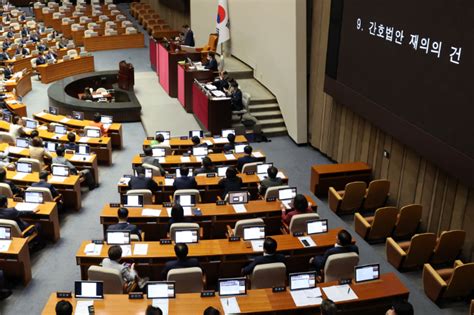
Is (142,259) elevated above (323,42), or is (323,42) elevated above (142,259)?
(323,42)

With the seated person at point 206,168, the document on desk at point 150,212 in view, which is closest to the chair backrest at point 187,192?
the document on desk at point 150,212

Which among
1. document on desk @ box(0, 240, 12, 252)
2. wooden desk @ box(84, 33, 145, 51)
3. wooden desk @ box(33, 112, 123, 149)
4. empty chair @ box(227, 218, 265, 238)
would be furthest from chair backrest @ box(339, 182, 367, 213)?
wooden desk @ box(84, 33, 145, 51)

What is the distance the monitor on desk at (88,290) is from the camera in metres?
6.22

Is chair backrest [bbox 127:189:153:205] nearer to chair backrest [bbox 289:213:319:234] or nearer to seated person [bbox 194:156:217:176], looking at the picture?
seated person [bbox 194:156:217:176]

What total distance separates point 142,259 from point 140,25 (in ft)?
79.6

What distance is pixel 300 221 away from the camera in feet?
26.9

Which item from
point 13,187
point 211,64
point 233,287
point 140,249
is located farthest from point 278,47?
point 233,287

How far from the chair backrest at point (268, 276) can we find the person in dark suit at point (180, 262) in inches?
30.9

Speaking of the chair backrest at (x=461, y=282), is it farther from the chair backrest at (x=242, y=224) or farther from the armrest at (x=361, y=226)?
the chair backrest at (x=242, y=224)

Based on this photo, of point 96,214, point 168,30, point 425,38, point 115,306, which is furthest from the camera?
point 168,30

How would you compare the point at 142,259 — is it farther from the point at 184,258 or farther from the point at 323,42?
the point at 323,42

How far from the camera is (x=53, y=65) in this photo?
20.0 m

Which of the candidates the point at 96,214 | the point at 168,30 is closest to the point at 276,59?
the point at 96,214

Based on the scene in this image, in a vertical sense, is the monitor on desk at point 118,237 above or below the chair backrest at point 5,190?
above
